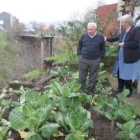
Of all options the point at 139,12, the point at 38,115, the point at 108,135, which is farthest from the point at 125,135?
the point at 139,12

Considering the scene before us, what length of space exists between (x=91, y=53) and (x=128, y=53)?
72cm

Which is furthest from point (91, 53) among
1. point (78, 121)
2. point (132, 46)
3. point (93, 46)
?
point (78, 121)

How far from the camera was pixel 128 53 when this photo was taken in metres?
5.97

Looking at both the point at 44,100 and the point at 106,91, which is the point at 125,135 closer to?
the point at 44,100

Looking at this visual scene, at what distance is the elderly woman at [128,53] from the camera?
5.84 m

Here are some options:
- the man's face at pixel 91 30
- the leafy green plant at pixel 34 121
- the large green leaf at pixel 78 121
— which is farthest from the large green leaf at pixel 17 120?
the man's face at pixel 91 30

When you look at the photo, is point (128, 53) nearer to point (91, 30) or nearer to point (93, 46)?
point (93, 46)

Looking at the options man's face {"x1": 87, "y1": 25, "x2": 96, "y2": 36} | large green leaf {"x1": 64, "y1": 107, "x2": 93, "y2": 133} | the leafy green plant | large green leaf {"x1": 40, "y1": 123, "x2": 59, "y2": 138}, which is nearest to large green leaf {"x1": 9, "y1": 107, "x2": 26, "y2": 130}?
the leafy green plant

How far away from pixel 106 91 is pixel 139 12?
3816mm

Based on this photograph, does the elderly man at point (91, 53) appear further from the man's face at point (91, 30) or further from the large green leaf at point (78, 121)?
the large green leaf at point (78, 121)

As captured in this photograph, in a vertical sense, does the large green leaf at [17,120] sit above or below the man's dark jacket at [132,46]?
below

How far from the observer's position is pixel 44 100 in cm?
429

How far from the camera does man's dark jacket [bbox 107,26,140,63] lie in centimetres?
584

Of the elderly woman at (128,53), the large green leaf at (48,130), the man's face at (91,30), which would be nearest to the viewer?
the large green leaf at (48,130)
